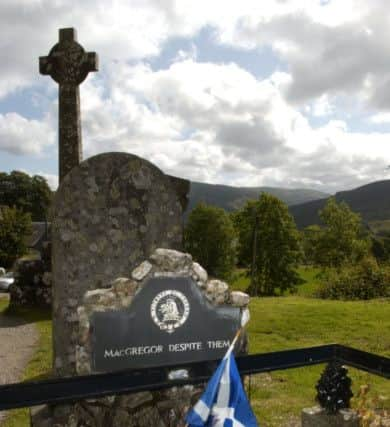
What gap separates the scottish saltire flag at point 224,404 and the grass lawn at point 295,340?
3144 millimetres

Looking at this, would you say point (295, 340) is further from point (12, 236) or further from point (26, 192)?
point (26, 192)

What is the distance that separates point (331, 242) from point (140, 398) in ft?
156

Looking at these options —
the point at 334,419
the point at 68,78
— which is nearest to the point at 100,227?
the point at 334,419

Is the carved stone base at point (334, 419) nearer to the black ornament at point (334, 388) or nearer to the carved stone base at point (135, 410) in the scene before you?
the black ornament at point (334, 388)

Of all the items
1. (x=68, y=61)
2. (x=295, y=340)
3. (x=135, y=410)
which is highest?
(x=68, y=61)

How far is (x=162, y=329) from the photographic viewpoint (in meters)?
4.84

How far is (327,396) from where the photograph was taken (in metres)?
4.48

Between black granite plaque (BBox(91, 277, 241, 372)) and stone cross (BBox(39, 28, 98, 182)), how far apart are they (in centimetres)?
762

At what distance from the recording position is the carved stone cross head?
36.0 ft

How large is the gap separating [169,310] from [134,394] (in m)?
0.88

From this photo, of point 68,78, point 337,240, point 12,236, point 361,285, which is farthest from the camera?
point 337,240

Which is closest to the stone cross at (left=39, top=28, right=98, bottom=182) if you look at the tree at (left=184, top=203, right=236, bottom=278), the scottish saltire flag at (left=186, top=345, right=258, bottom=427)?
the scottish saltire flag at (left=186, top=345, right=258, bottom=427)

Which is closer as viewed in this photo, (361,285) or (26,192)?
(361,285)

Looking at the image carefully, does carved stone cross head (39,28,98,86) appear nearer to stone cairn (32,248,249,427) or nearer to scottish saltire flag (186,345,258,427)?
stone cairn (32,248,249,427)
